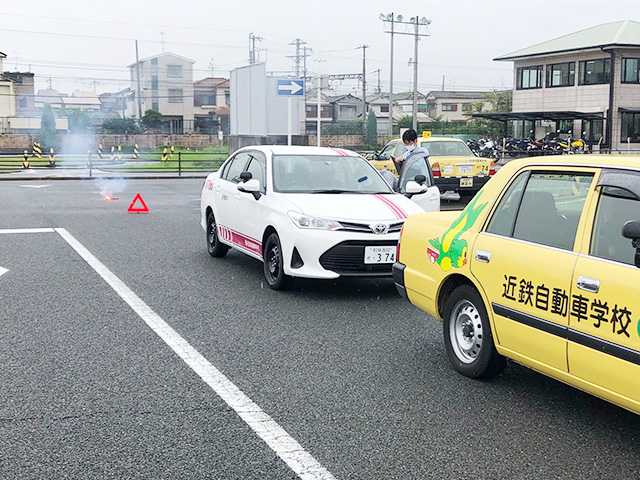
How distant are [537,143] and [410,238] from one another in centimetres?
3489

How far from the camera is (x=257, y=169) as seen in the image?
941 cm

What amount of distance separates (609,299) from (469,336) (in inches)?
60.2

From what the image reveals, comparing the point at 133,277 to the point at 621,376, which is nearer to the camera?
the point at 621,376

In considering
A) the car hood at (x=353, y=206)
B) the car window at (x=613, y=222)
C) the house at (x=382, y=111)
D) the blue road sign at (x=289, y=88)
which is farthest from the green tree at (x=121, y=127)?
the car window at (x=613, y=222)

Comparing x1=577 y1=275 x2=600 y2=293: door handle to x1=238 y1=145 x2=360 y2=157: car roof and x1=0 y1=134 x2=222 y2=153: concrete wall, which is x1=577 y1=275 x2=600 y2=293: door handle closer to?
x1=238 y1=145 x2=360 y2=157: car roof

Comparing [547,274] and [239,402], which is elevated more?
[547,274]

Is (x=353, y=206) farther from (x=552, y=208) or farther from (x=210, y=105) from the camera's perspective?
(x=210, y=105)

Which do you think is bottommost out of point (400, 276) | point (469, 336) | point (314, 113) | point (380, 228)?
point (469, 336)

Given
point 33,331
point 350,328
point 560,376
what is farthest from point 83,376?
point 560,376

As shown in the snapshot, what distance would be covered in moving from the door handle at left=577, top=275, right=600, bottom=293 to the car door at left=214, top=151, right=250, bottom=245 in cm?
572

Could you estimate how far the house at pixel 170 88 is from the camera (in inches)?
3329

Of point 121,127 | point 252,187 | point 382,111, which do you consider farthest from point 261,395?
point 382,111

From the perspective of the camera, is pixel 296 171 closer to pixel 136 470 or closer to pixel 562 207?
pixel 562 207

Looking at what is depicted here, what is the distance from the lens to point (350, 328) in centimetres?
682
